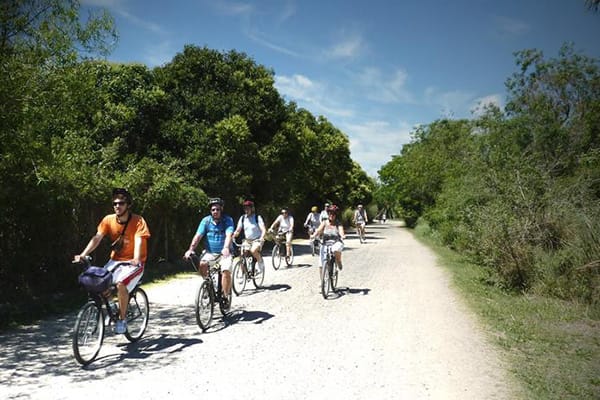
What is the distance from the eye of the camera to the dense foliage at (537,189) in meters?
Answer: 9.88

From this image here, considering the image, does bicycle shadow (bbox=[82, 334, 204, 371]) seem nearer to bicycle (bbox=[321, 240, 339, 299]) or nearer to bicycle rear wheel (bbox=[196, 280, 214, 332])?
bicycle rear wheel (bbox=[196, 280, 214, 332])

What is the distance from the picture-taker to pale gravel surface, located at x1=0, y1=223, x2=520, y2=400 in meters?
4.74

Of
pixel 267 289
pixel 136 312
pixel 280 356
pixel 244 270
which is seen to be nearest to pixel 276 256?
pixel 267 289

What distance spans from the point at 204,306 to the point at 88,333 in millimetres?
2030

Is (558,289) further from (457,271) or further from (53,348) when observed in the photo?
(53,348)

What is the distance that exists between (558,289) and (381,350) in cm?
572

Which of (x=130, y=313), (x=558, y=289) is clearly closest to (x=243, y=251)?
(x=130, y=313)

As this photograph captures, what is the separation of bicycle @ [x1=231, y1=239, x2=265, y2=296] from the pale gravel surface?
0.72 meters

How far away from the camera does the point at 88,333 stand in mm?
5508

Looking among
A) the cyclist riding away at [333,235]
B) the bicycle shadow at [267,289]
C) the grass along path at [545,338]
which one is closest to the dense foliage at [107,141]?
the bicycle shadow at [267,289]

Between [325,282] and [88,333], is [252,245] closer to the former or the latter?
[325,282]

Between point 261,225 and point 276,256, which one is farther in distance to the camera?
point 276,256

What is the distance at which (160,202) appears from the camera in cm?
1388

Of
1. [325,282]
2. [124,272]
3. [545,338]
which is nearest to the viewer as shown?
[124,272]
